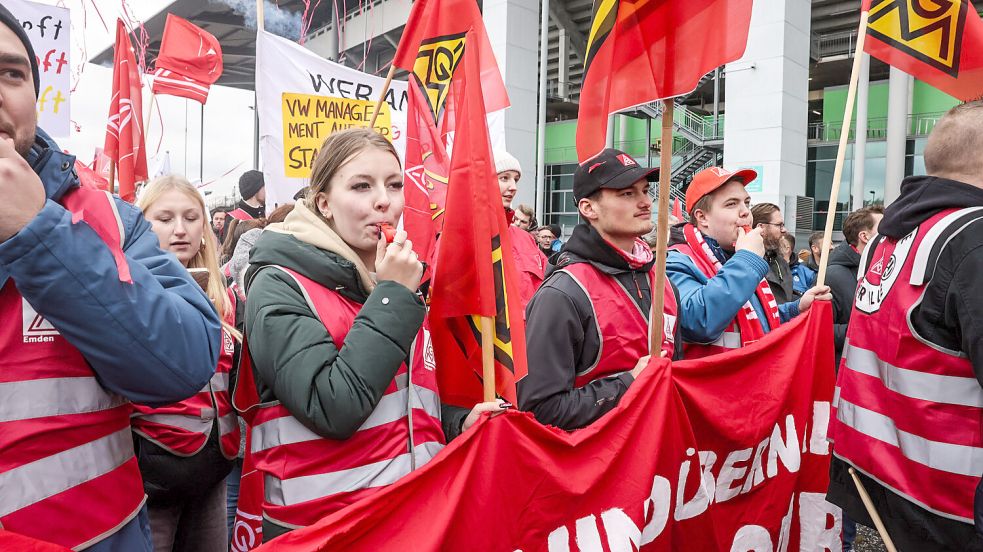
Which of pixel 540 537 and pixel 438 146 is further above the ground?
pixel 438 146

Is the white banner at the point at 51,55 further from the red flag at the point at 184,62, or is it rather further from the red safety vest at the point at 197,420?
the red safety vest at the point at 197,420

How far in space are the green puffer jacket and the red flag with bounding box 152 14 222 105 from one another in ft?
18.6

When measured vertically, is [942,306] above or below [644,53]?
below

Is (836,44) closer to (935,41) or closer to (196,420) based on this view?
(935,41)

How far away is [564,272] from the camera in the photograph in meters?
2.65

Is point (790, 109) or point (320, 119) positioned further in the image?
point (790, 109)

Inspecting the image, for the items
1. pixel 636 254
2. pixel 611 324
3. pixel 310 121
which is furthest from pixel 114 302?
pixel 310 121

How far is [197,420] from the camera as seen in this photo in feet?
7.75

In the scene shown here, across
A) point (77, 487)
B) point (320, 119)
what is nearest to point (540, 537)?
point (77, 487)

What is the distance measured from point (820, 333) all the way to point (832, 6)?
19.9 m

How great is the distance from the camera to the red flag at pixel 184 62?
21.6ft

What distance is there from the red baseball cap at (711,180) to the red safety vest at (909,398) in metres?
1.20

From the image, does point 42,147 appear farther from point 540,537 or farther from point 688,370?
point 688,370

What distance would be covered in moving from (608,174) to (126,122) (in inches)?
135
